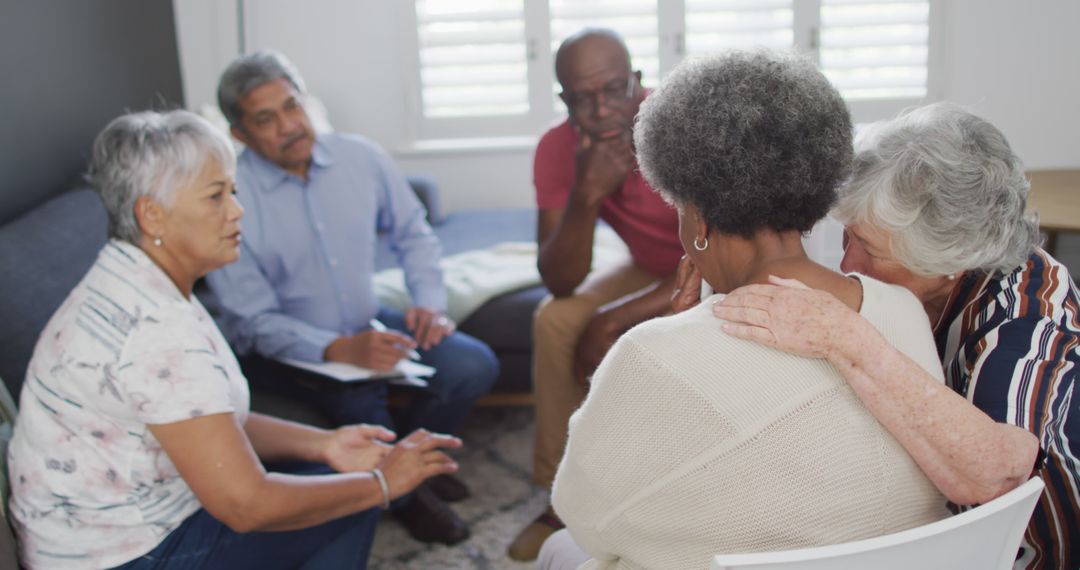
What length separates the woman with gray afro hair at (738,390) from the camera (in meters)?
0.92

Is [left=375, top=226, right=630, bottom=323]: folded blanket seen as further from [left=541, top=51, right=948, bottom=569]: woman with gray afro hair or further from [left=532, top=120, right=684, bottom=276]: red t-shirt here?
[left=541, top=51, right=948, bottom=569]: woman with gray afro hair

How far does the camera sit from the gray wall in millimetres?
2473

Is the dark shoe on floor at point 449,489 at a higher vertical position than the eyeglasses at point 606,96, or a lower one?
lower

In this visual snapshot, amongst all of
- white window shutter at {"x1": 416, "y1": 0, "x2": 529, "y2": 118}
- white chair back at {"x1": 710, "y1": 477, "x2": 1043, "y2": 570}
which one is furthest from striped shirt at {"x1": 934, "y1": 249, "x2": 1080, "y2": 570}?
white window shutter at {"x1": 416, "y1": 0, "x2": 529, "y2": 118}

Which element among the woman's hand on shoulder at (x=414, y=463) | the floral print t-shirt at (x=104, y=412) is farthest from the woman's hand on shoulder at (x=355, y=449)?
the floral print t-shirt at (x=104, y=412)

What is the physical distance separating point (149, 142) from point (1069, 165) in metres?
3.40

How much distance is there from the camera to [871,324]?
100cm

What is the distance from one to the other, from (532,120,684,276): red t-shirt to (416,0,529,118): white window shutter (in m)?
1.67

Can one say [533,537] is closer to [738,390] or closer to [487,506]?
[487,506]

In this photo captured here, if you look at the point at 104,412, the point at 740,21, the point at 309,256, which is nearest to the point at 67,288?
the point at 309,256

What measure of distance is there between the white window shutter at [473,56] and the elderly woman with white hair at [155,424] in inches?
93.0

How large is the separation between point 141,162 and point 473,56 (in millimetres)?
2475

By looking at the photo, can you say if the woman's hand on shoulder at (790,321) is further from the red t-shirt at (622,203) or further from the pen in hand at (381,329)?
the pen in hand at (381,329)

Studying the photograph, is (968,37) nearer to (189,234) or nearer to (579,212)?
(579,212)
